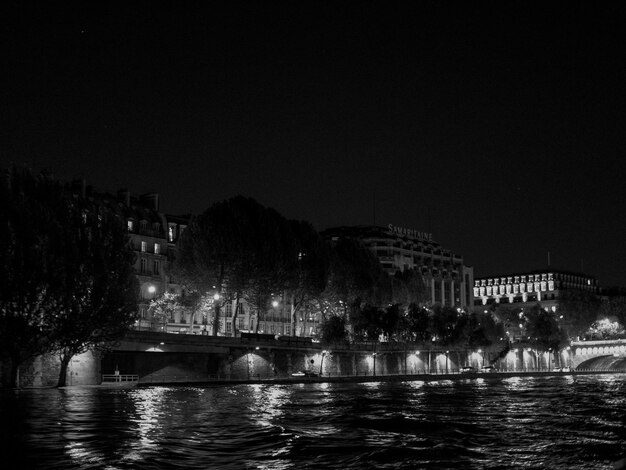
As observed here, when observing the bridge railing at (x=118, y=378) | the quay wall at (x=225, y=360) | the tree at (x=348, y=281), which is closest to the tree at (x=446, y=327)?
the quay wall at (x=225, y=360)

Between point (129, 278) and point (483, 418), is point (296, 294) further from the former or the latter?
point (483, 418)

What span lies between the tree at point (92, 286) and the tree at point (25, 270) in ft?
4.09

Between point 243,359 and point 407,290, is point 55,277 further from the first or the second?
point 407,290

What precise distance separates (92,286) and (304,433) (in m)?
44.8

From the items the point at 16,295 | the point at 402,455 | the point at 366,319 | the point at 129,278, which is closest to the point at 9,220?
the point at 16,295

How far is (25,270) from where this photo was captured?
7525 cm

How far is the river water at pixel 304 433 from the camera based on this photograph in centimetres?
3209

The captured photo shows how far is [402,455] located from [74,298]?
5235 cm

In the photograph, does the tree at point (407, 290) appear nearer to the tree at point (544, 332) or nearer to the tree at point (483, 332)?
the tree at point (483, 332)

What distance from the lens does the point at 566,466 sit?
30.2 metres

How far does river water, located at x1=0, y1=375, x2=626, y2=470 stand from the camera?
32094mm

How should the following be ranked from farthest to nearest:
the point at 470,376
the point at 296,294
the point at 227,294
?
1. the point at 470,376
2. the point at 296,294
3. the point at 227,294

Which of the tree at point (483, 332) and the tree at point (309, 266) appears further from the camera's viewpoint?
the tree at point (483, 332)

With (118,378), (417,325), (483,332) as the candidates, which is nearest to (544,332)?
(483,332)
